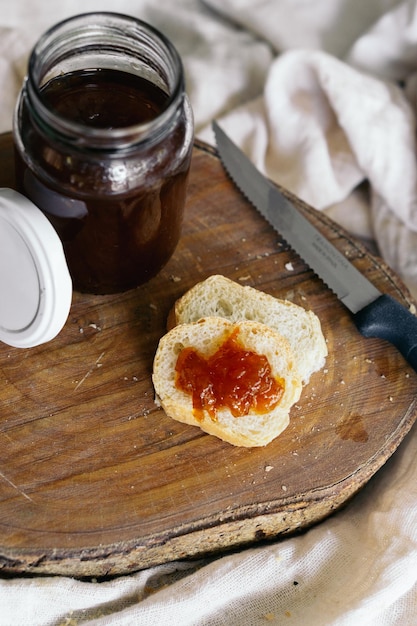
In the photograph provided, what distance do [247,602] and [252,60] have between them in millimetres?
2315

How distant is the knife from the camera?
2518 mm

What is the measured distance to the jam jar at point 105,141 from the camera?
198cm

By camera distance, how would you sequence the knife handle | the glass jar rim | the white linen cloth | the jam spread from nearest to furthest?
the glass jar rim
the jam spread
the white linen cloth
the knife handle

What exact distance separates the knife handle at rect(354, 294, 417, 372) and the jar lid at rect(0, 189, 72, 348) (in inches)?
39.3

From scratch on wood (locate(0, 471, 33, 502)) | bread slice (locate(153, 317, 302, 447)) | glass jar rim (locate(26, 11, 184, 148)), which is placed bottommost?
scratch on wood (locate(0, 471, 33, 502))

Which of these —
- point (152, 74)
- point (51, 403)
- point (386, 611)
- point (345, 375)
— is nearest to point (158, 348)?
point (51, 403)

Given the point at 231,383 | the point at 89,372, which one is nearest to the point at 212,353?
the point at 231,383

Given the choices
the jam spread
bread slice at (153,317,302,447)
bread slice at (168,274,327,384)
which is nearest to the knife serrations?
bread slice at (168,274,327,384)

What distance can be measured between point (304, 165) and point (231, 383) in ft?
4.40

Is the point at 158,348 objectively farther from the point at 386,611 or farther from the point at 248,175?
the point at 386,611

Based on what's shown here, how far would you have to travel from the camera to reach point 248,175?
2.81 metres

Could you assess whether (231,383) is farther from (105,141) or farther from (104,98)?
(104,98)

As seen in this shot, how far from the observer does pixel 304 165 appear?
321 cm

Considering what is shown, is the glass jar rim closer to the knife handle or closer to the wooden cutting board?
the wooden cutting board
